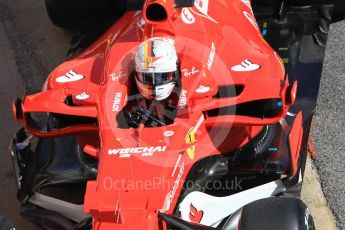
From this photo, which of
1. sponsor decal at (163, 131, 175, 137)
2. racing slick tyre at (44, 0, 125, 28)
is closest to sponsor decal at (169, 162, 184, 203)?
sponsor decal at (163, 131, 175, 137)

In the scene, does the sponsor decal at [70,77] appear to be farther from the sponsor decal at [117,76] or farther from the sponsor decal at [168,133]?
the sponsor decal at [168,133]

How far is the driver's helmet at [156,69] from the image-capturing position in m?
4.02

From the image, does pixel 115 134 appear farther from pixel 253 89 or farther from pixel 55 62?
pixel 55 62

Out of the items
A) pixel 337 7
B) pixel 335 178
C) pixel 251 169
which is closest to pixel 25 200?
pixel 251 169

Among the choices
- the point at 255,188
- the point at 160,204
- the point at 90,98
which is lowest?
the point at 255,188

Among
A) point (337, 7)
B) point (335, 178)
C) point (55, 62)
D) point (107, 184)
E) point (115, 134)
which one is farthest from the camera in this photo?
point (55, 62)

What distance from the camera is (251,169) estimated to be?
4.59 m

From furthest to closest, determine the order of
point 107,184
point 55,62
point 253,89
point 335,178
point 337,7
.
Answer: point 55,62, point 337,7, point 335,178, point 253,89, point 107,184

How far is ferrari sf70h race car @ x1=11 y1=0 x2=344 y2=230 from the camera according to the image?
3.95 m

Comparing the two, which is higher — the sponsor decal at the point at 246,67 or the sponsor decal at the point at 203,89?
the sponsor decal at the point at 203,89

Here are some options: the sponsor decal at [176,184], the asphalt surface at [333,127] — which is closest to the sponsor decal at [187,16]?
the sponsor decal at [176,184]

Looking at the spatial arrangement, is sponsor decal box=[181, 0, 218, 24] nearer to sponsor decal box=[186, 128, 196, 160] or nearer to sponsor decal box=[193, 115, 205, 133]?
sponsor decal box=[193, 115, 205, 133]

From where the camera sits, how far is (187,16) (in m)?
4.79

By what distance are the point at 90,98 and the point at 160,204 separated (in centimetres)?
98
